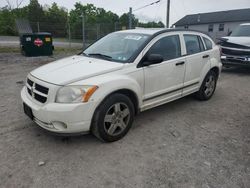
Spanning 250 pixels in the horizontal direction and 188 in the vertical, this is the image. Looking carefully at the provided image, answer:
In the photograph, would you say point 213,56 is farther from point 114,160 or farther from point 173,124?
point 114,160

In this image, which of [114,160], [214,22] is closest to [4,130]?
[114,160]

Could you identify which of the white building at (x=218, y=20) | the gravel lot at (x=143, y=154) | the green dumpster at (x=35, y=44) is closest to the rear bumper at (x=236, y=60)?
the gravel lot at (x=143, y=154)

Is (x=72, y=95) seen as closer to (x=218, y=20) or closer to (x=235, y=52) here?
(x=235, y=52)

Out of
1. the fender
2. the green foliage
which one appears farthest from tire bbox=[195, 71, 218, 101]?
the green foliage

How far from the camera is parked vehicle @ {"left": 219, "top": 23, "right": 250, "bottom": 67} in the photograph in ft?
27.4

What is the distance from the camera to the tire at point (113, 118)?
10.1ft

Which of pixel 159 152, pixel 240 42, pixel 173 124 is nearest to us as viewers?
pixel 159 152

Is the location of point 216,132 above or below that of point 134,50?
below

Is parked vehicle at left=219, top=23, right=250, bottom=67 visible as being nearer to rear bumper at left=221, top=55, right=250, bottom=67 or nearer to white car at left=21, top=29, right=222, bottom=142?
rear bumper at left=221, top=55, right=250, bottom=67

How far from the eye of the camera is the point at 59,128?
2.97 metres

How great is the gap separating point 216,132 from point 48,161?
104 inches

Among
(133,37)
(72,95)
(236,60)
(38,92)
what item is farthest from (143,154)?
(236,60)

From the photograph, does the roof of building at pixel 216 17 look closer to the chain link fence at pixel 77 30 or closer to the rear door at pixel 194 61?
the chain link fence at pixel 77 30

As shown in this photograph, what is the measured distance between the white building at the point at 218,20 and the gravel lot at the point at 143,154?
1456 inches
